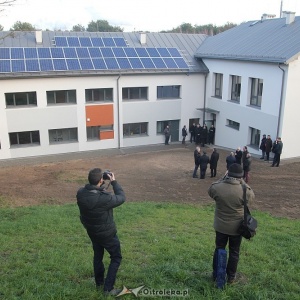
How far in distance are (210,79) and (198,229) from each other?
20.2 metres

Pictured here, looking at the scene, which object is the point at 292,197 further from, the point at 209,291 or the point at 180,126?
the point at 180,126

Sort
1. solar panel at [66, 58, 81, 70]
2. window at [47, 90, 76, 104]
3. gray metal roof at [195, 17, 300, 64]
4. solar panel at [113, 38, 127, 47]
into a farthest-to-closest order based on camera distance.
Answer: solar panel at [113, 38, 127, 47] → window at [47, 90, 76, 104] → solar panel at [66, 58, 81, 70] → gray metal roof at [195, 17, 300, 64]

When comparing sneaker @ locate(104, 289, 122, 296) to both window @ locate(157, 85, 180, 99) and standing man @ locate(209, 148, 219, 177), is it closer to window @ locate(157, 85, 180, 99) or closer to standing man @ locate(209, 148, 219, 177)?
standing man @ locate(209, 148, 219, 177)

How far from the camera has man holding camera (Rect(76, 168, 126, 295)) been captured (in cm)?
474

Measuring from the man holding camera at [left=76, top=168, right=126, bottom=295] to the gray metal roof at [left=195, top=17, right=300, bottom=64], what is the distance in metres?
17.7

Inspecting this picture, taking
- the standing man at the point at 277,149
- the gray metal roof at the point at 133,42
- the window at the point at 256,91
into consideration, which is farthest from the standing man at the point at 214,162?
the gray metal roof at the point at 133,42

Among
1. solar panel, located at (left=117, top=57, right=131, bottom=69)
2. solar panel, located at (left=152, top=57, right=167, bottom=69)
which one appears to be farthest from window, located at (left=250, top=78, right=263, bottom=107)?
solar panel, located at (left=117, top=57, right=131, bottom=69)

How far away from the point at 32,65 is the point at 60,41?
4158 millimetres

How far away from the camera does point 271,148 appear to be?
68.1 feet

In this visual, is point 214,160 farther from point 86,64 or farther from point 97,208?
point 97,208

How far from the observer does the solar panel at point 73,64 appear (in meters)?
24.3

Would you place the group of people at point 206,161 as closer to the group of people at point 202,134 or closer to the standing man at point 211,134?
the group of people at point 202,134

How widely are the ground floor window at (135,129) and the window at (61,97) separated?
14.7 feet

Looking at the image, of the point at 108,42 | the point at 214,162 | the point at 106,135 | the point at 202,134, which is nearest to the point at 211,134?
the point at 202,134
